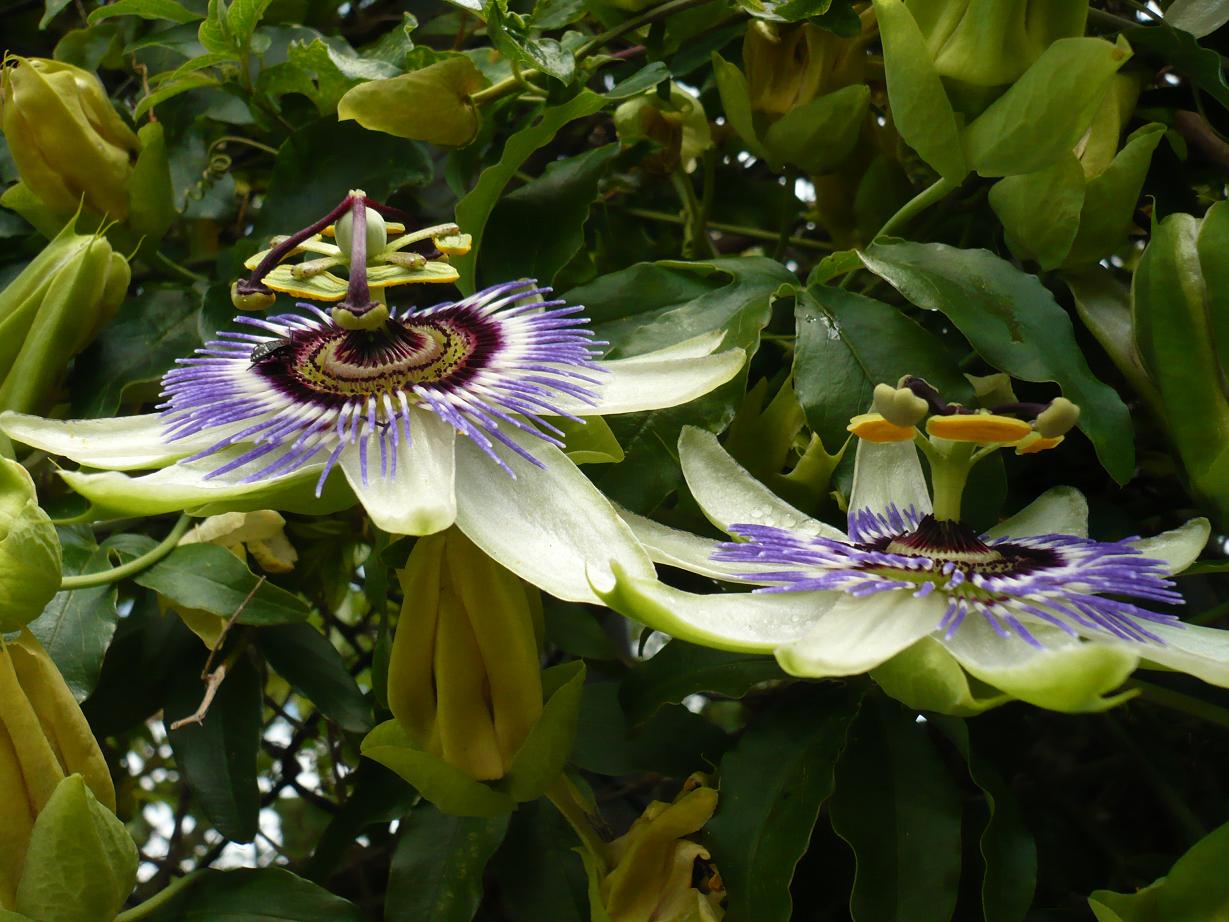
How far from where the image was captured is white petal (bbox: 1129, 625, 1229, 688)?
2.43ft

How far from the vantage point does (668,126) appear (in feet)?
4.65

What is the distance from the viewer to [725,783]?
980mm

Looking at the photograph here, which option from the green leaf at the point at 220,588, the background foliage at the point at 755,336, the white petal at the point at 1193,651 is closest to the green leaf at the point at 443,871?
the background foliage at the point at 755,336

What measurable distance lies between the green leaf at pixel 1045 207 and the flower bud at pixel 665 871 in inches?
21.5

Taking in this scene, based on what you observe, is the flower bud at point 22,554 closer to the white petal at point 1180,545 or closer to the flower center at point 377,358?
the flower center at point 377,358

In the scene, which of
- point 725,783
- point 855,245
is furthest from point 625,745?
point 855,245

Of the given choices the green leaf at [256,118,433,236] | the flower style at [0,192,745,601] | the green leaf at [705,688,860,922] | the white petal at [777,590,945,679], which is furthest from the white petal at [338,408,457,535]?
the green leaf at [256,118,433,236]

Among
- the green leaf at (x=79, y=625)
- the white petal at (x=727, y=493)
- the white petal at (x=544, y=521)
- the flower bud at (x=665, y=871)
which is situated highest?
the white petal at (x=544, y=521)

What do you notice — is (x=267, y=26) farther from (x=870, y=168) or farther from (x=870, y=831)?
(x=870, y=831)

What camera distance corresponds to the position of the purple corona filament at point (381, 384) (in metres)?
0.90

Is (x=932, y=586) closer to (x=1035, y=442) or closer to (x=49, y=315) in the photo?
(x=1035, y=442)

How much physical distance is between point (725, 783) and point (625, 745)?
123 mm

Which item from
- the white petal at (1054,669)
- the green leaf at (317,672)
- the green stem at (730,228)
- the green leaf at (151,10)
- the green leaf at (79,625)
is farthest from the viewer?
the green stem at (730,228)

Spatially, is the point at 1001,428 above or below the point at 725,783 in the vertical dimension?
above
